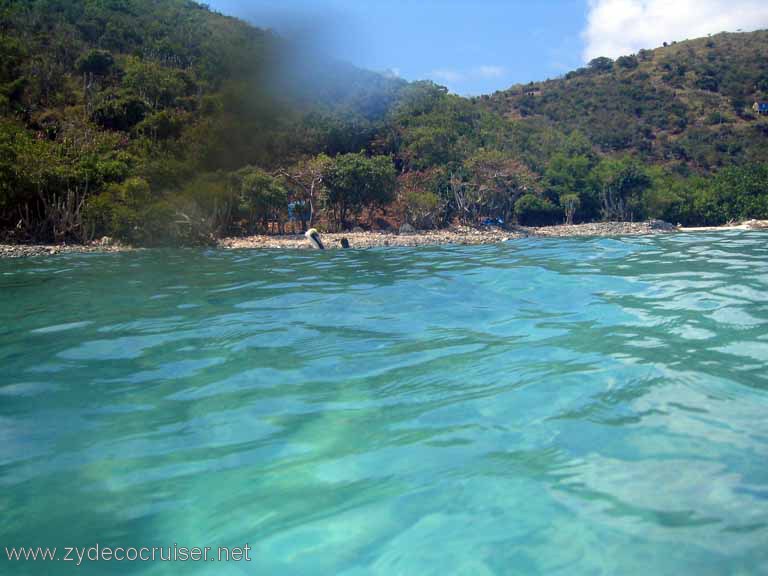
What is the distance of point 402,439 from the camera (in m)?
2.66

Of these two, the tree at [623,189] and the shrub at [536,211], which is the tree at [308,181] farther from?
the tree at [623,189]

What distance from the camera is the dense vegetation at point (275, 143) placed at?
1978 cm

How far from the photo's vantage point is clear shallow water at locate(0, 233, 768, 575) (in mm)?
1920

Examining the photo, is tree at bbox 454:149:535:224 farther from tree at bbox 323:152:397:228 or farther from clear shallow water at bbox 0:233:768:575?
clear shallow water at bbox 0:233:768:575

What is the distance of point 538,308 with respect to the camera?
5.71 meters

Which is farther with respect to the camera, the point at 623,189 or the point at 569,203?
the point at 623,189

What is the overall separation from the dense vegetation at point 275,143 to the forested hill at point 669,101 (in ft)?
0.93

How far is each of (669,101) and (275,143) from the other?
153 feet

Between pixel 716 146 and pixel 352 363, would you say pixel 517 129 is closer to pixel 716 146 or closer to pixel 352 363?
pixel 716 146

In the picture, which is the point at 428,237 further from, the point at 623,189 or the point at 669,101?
the point at 669,101

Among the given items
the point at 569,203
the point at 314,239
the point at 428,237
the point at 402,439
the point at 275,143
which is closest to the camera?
the point at 402,439

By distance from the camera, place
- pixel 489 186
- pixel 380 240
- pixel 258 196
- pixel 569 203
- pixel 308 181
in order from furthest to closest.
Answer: pixel 569 203
pixel 489 186
pixel 308 181
pixel 258 196
pixel 380 240

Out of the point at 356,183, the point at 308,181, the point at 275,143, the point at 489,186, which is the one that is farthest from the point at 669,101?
the point at 308,181

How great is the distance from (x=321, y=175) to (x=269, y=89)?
6641mm
